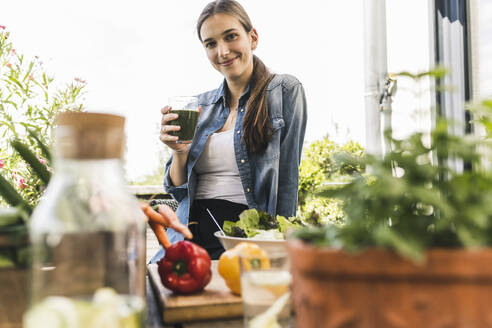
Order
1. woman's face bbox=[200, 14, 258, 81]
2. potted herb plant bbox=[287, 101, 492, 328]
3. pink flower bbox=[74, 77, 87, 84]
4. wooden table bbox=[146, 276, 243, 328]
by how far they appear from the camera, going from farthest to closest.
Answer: pink flower bbox=[74, 77, 87, 84] → woman's face bbox=[200, 14, 258, 81] → wooden table bbox=[146, 276, 243, 328] → potted herb plant bbox=[287, 101, 492, 328]

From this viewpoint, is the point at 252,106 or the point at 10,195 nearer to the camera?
the point at 10,195

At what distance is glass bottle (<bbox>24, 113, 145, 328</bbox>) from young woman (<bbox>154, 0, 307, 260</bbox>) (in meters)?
1.39

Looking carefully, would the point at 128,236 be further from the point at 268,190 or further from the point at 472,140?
the point at 268,190

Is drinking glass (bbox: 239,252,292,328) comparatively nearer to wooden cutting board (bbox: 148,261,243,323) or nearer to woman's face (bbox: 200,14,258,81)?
wooden cutting board (bbox: 148,261,243,323)

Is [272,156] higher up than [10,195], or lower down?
higher up

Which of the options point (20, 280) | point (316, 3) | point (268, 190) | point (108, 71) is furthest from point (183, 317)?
point (316, 3)

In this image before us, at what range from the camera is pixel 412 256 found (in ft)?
1.20

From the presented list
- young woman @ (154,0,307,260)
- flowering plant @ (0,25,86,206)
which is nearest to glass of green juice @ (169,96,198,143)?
young woman @ (154,0,307,260)

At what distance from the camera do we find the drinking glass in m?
0.64

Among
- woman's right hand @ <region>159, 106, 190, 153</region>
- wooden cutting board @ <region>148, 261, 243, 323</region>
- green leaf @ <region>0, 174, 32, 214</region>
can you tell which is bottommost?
wooden cutting board @ <region>148, 261, 243, 323</region>

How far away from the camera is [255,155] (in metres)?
2.08

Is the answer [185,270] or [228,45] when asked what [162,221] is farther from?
[228,45]

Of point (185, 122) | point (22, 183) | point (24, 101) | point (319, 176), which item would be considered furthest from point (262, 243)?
point (319, 176)

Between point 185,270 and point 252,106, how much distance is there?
1.30m
